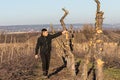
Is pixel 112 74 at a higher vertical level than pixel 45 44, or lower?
lower

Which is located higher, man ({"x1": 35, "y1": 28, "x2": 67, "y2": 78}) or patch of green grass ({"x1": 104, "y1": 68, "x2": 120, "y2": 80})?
man ({"x1": 35, "y1": 28, "x2": 67, "y2": 78})

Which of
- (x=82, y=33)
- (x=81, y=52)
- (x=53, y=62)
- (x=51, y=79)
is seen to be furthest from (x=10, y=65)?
(x=82, y=33)

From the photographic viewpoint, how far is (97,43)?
41.5 ft

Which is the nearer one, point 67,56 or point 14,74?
point 14,74

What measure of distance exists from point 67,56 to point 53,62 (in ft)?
17.6

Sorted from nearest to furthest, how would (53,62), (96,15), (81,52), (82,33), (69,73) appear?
(96,15)
(69,73)
(53,62)
(81,52)
(82,33)

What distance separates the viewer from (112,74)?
1581 centimetres

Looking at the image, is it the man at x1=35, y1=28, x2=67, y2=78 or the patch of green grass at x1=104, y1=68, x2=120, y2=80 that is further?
the patch of green grass at x1=104, y1=68, x2=120, y2=80

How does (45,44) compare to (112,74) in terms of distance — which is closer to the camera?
(45,44)

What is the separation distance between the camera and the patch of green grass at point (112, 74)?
49.9 feet

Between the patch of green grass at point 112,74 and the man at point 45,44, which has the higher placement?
the man at point 45,44

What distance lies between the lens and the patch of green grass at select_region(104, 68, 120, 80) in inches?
599

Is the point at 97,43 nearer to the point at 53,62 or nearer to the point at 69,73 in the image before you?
Answer: the point at 69,73

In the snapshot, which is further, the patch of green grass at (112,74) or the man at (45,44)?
the patch of green grass at (112,74)
